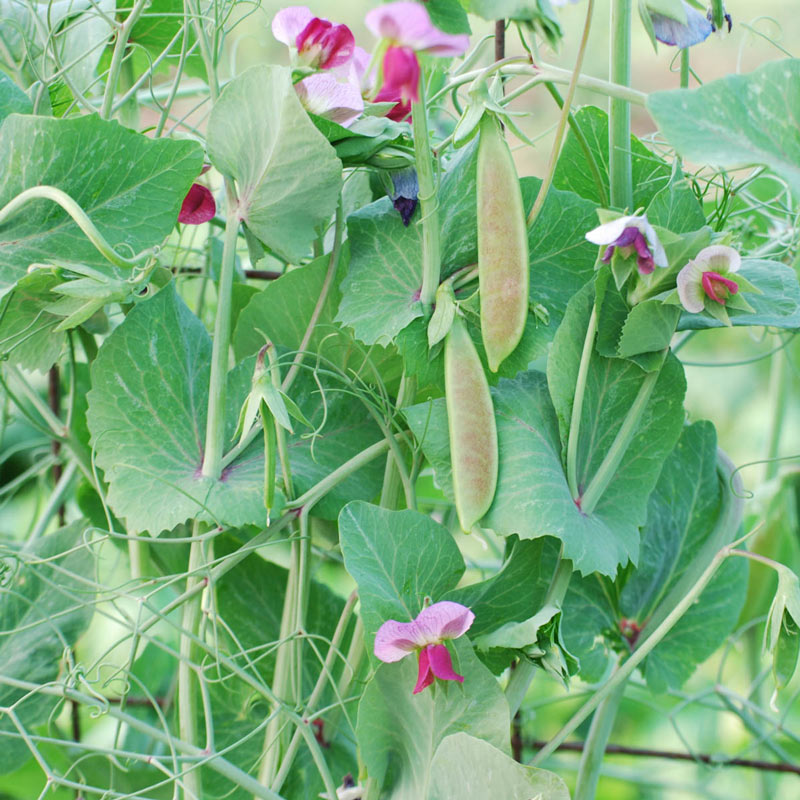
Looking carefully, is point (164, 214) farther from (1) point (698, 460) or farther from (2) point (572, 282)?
(1) point (698, 460)

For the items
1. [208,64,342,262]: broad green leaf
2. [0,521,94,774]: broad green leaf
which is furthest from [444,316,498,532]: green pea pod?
[0,521,94,774]: broad green leaf

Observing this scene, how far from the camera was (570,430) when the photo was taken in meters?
0.52

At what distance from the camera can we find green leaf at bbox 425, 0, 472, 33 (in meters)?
0.46

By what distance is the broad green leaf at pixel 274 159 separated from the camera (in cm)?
50

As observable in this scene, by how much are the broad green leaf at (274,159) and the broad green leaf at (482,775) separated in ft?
1.01

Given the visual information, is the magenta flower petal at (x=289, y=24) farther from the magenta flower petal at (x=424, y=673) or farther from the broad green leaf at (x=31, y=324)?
the magenta flower petal at (x=424, y=673)

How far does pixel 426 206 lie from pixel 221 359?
16 cm

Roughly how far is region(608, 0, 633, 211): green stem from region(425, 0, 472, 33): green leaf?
10cm

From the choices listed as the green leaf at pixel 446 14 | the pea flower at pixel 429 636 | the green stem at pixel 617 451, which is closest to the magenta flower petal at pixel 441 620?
the pea flower at pixel 429 636

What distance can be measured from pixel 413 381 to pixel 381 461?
8cm

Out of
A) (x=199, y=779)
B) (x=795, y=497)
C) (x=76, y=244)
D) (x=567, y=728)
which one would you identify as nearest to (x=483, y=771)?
(x=567, y=728)

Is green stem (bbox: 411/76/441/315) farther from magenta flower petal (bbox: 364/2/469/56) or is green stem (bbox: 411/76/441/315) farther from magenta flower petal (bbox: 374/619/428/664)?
magenta flower petal (bbox: 374/619/428/664)

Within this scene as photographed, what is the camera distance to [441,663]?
0.49 m

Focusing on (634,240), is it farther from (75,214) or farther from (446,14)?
(75,214)
